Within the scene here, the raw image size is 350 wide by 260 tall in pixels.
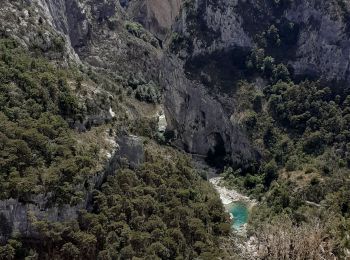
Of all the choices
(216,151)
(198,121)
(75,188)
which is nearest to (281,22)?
(198,121)

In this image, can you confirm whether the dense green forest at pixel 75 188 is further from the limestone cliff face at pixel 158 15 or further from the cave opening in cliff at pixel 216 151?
the limestone cliff face at pixel 158 15

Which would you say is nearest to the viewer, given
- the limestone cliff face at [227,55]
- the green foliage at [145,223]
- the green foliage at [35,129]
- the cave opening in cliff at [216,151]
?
the green foliage at [145,223]

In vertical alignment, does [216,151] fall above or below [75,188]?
above

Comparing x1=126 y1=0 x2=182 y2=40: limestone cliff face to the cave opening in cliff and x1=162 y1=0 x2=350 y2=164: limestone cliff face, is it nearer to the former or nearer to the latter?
x1=162 y1=0 x2=350 y2=164: limestone cliff face

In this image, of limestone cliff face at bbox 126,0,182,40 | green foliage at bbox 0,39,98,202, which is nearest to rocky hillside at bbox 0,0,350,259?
green foliage at bbox 0,39,98,202

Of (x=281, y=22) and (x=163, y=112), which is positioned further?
(x=163, y=112)

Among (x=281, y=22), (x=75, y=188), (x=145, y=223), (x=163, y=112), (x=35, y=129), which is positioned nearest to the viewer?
(x=75, y=188)

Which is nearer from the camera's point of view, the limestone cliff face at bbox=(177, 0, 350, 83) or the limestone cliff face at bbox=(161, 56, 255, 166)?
the limestone cliff face at bbox=(161, 56, 255, 166)

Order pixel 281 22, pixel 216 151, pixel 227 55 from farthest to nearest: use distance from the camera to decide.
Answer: pixel 281 22 < pixel 227 55 < pixel 216 151

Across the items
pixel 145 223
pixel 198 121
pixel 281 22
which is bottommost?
pixel 145 223

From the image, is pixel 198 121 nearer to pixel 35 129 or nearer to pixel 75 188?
pixel 35 129

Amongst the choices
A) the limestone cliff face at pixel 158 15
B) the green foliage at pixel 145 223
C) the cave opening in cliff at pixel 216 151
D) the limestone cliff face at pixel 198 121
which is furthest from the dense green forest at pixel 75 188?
the limestone cliff face at pixel 158 15
